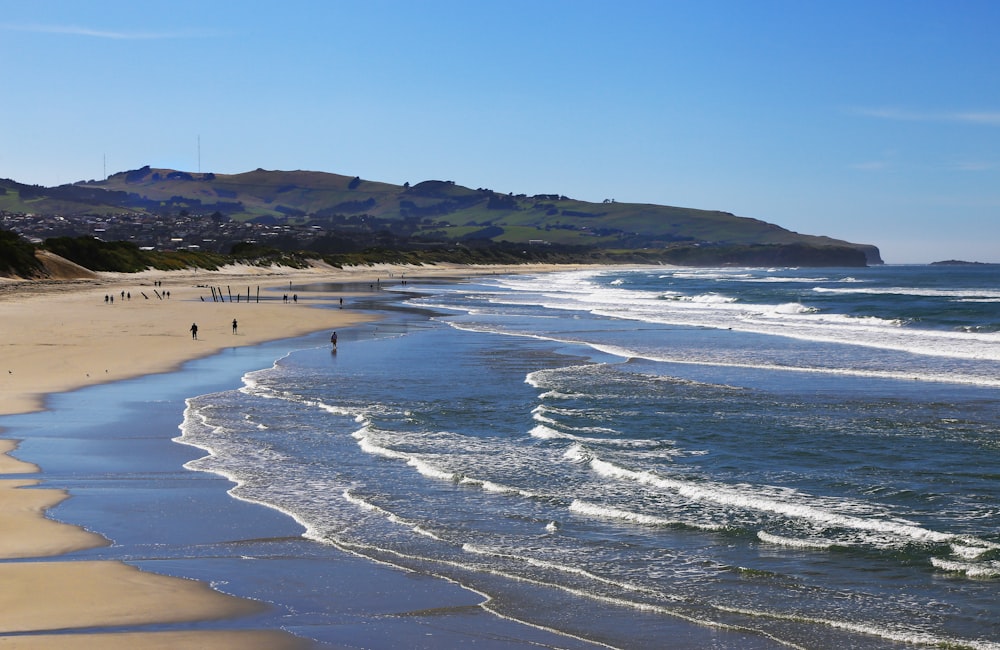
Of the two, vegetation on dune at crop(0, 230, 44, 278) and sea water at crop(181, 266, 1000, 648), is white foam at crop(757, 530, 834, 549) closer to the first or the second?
sea water at crop(181, 266, 1000, 648)

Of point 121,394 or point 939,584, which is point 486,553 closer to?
point 939,584

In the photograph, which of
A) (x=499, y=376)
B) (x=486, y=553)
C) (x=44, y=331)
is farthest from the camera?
(x=44, y=331)

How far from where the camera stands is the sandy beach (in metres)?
8.51

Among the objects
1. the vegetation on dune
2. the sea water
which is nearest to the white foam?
the sea water

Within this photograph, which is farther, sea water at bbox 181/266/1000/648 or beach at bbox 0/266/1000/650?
sea water at bbox 181/266/1000/648

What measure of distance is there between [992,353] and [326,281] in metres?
83.3

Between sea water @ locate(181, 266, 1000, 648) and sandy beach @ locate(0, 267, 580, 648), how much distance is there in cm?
253

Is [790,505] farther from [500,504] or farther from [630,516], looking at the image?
[500,504]

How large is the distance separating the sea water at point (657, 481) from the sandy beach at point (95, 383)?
2.53m

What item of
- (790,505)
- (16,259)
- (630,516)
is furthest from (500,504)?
(16,259)

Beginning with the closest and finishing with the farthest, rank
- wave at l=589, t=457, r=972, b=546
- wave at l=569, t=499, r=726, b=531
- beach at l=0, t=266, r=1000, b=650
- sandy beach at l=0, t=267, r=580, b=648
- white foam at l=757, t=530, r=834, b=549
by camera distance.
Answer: sandy beach at l=0, t=267, r=580, b=648
beach at l=0, t=266, r=1000, b=650
white foam at l=757, t=530, r=834, b=549
wave at l=589, t=457, r=972, b=546
wave at l=569, t=499, r=726, b=531

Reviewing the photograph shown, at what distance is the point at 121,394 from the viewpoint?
77.8ft

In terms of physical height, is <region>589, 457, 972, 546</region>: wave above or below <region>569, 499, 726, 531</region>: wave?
above

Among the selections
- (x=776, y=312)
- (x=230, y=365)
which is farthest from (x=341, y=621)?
(x=776, y=312)
